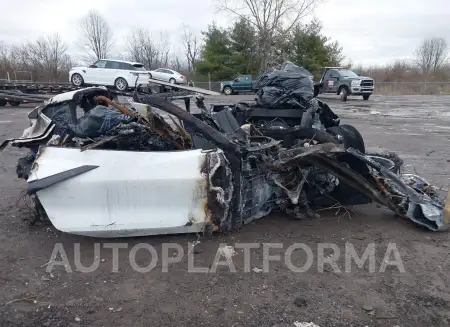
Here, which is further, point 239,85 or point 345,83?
point 239,85

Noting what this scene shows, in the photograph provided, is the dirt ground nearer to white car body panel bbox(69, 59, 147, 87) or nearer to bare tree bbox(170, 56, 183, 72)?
white car body panel bbox(69, 59, 147, 87)

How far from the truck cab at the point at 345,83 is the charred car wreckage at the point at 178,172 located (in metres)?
19.8

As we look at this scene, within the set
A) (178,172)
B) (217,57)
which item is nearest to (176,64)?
(217,57)

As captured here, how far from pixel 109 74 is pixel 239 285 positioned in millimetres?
18439

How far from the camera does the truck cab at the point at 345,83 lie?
23081 mm

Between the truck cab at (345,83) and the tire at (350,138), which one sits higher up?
the truck cab at (345,83)

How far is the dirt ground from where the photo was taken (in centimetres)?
239

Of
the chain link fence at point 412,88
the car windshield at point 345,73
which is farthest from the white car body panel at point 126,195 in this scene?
the chain link fence at point 412,88

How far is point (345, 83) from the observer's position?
23281 millimetres

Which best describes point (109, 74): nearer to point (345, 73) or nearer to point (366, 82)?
point (345, 73)

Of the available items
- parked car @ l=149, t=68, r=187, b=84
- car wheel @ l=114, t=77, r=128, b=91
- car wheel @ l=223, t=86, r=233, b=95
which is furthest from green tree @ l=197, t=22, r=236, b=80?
car wheel @ l=114, t=77, r=128, b=91

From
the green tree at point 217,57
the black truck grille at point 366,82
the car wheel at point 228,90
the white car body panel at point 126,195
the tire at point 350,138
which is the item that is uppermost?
the green tree at point 217,57

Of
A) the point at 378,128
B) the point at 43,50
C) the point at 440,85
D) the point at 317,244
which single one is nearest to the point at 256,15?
the point at 440,85

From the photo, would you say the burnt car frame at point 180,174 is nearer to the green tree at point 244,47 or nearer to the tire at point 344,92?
the tire at point 344,92
